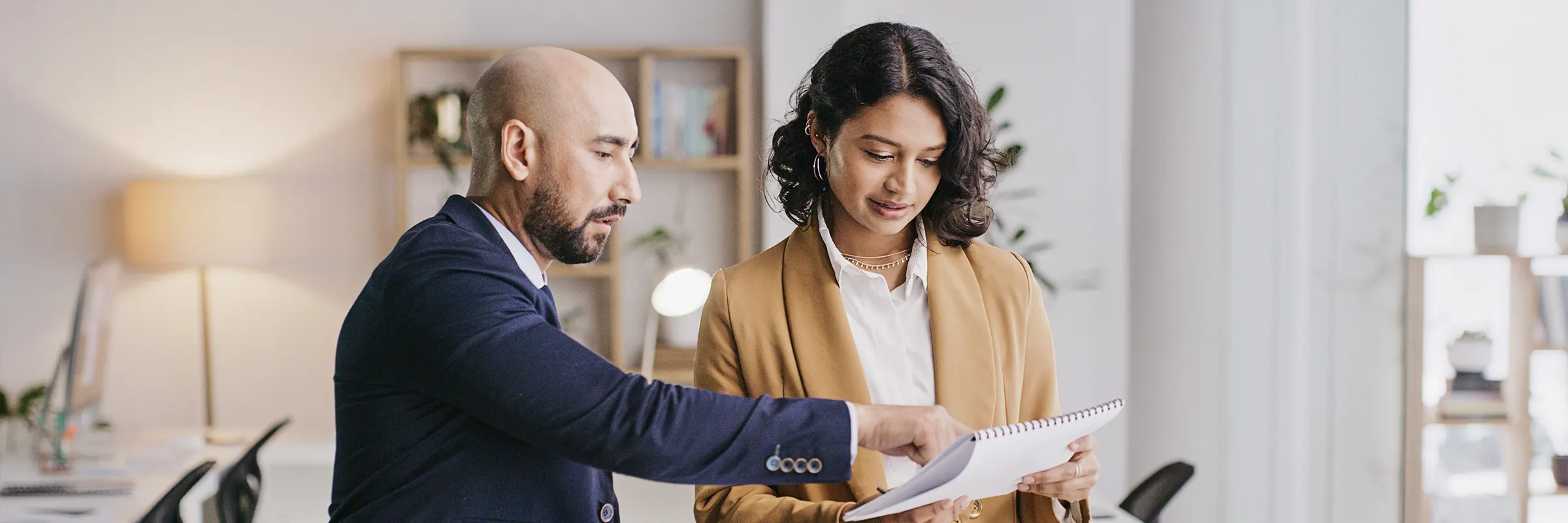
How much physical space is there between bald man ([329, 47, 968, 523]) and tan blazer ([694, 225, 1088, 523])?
Answer: 199 mm

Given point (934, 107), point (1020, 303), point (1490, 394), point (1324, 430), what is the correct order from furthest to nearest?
point (1324, 430) → point (1490, 394) → point (1020, 303) → point (934, 107)

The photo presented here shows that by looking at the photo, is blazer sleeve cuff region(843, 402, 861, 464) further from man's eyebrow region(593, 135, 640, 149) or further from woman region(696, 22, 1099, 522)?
man's eyebrow region(593, 135, 640, 149)

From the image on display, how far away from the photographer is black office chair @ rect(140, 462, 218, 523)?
7.40 feet


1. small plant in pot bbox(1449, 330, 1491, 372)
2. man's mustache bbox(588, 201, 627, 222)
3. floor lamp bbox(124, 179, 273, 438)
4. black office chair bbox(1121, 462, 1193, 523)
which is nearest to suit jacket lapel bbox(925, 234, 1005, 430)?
man's mustache bbox(588, 201, 627, 222)

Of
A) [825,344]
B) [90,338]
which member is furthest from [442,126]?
[825,344]

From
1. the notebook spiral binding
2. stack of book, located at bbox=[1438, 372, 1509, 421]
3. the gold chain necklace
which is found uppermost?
the gold chain necklace

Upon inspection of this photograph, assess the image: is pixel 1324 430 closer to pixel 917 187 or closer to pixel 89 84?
pixel 917 187

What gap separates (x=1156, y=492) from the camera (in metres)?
2.57

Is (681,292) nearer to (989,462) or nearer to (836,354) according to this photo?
(836,354)

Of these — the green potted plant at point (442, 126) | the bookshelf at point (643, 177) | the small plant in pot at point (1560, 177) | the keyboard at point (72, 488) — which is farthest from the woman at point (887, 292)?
the green potted plant at point (442, 126)

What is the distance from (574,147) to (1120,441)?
3515 mm

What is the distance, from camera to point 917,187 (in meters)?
1.44

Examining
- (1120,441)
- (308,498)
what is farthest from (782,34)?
(308,498)

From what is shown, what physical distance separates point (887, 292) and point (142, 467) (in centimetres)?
280
